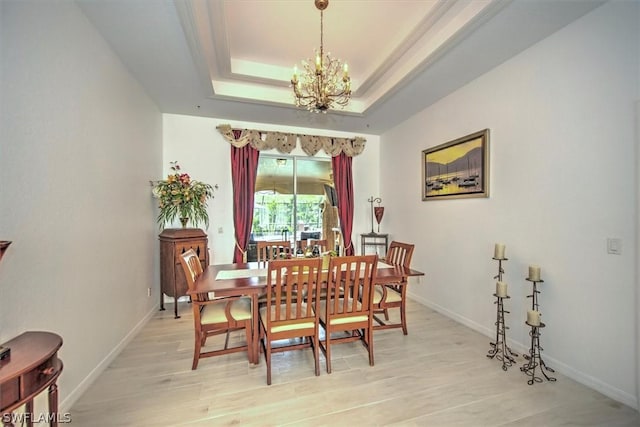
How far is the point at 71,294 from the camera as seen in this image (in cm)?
188

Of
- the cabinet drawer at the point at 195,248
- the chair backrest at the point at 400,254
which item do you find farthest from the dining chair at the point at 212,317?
the chair backrest at the point at 400,254

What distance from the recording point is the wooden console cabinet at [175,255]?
11.5 feet

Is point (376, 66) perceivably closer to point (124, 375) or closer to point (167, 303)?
point (124, 375)

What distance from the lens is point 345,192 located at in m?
4.99

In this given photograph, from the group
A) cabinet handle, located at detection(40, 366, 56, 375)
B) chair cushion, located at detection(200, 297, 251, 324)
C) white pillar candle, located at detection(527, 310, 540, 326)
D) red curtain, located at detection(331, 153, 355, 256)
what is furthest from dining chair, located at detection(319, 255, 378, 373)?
red curtain, located at detection(331, 153, 355, 256)

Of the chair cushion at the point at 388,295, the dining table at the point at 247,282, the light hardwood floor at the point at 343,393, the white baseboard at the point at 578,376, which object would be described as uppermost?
the dining table at the point at 247,282

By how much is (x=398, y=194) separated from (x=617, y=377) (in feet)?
10.6

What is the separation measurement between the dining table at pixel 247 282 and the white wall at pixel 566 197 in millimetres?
Answer: 1081

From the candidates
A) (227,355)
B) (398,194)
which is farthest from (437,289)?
(227,355)

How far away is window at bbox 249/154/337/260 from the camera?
4715mm

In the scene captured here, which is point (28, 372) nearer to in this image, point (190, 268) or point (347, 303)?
point (190, 268)

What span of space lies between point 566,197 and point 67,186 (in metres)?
3.91

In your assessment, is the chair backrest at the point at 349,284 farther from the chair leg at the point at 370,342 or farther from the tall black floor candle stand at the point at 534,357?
the tall black floor candle stand at the point at 534,357

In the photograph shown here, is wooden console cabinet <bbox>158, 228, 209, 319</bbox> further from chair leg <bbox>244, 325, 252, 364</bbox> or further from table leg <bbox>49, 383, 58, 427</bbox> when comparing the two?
table leg <bbox>49, 383, 58, 427</bbox>
